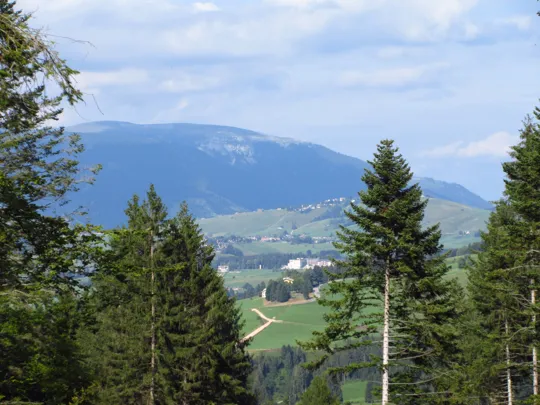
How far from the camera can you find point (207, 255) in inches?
1548

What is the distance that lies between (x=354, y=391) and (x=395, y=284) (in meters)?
139

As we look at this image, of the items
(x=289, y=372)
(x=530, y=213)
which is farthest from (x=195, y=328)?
(x=289, y=372)

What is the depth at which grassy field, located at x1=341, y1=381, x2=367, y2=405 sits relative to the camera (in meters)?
144

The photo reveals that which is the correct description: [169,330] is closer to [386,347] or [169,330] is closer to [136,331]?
[136,331]

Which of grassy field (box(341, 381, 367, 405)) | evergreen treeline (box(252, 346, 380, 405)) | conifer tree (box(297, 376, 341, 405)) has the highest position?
conifer tree (box(297, 376, 341, 405))

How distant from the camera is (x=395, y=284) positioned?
2306cm

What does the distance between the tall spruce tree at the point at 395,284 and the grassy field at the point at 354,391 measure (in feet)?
385

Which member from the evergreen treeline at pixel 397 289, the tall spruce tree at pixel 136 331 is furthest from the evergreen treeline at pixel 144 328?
the evergreen treeline at pixel 397 289

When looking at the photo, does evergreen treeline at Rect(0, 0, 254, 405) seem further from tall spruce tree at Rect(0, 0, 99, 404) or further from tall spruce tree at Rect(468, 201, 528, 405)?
tall spruce tree at Rect(468, 201, 528, 405)

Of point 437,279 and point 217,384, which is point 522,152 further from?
point 217,384

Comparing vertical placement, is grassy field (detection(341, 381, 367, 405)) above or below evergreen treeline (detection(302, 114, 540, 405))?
below

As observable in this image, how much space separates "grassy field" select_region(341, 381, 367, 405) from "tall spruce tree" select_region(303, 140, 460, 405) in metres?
117

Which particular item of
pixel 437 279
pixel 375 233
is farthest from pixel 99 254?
pixel 437 279

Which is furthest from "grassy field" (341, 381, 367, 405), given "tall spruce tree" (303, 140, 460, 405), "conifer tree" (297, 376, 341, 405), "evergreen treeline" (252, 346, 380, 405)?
"tall spruce tree" (303, 140, 460, 405)
